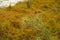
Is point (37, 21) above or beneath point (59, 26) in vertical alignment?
above

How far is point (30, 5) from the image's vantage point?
645 centimetres

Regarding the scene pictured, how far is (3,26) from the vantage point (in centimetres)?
545

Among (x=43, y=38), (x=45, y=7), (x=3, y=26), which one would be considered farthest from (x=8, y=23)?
(x=45, y=7)

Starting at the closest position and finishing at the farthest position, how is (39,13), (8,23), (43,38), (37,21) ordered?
(37,21) < (43,38) < (8,23) < (39,13)

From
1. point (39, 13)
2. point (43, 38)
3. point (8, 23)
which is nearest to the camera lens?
point (43, 38)

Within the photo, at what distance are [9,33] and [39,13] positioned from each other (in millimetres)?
1121

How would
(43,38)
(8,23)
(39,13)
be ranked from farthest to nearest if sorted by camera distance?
(39,13) → (8,23) → (43,38)

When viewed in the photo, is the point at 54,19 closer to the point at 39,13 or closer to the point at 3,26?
the point at 39,13

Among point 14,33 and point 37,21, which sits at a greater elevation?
point 37,21

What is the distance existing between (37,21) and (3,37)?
0.90 meters

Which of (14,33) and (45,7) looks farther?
(45,7)

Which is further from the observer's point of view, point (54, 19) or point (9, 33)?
point (54, 19)

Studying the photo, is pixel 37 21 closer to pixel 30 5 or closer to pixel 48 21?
pixel 48 21

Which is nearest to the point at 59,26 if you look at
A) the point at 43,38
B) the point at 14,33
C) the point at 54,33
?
the point at 54,33
